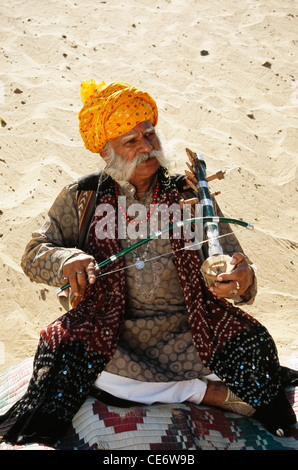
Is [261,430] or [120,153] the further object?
[120,153]

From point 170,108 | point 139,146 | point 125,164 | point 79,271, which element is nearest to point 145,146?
point 139,146

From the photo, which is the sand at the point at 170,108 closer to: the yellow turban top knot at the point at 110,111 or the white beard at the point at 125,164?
the white beard at the point at 125,164

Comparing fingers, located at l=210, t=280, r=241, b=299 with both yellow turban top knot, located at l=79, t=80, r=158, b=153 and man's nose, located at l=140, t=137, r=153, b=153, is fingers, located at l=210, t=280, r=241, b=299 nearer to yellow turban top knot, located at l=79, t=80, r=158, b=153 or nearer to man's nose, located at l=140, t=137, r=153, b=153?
man's nose, located at l=140, t=137, r=153, b=153

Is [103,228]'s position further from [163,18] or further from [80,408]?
[163,18]

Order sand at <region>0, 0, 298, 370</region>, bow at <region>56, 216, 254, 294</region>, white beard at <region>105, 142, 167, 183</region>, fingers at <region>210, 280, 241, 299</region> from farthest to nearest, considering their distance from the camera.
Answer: sand at <region>0, 0, 298, 370</region>, white beard at <region>105, 142, 167, 183</region>, bow at <region>56, 216, 254, 294</region>, fingers at <region>210, 280, 241, 299</region>

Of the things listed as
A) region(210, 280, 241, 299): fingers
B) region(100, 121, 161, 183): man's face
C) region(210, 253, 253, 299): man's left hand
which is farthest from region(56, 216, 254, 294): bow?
region(100, 121, 161, 183): man's face

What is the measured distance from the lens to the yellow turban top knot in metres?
2.86

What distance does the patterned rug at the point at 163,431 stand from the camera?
7.71ft

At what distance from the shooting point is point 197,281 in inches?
107

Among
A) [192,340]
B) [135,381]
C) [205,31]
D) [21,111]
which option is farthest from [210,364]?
[205,31]

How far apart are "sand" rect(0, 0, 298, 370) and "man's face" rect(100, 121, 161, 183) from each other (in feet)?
0.45

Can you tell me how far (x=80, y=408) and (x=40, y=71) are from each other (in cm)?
491

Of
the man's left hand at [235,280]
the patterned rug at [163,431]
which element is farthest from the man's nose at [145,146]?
the patterned rug at [163,431]

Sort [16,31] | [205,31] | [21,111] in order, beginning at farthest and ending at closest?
[205,31], [16,31], [21,111]
